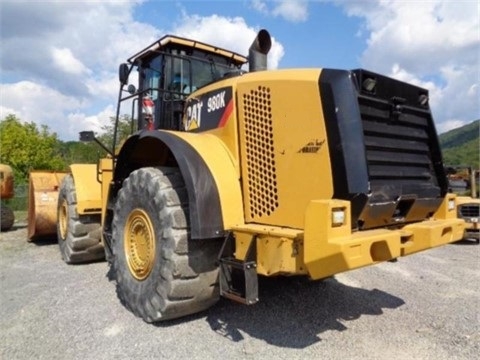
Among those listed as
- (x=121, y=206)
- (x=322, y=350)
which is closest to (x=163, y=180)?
(x=121, y=206)

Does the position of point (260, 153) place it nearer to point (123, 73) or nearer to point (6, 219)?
point (123, 73)

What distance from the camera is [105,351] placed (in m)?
3.44

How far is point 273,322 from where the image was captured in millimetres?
4000

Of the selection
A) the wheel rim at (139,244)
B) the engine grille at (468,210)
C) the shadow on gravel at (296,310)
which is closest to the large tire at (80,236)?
the wheel rim at (139,244)

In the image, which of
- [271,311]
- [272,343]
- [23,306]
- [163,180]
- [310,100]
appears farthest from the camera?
[23,306]

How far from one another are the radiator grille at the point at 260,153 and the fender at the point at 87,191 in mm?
3454

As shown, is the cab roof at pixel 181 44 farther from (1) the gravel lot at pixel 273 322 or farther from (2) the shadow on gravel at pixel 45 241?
(2) the shadow on gravel at pixel 45 241

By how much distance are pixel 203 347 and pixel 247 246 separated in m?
0.87

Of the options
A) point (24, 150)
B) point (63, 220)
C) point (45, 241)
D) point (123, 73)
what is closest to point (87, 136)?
point (123, 73)

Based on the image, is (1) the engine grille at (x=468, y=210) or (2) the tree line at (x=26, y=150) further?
(2) the tree line at (x=26, y=150)

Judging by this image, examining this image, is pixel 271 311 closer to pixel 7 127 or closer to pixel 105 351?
pixel 105 351

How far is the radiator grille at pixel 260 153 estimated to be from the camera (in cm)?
358

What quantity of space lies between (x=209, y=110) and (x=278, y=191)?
4.14ft

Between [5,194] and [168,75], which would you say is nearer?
[168,75]
